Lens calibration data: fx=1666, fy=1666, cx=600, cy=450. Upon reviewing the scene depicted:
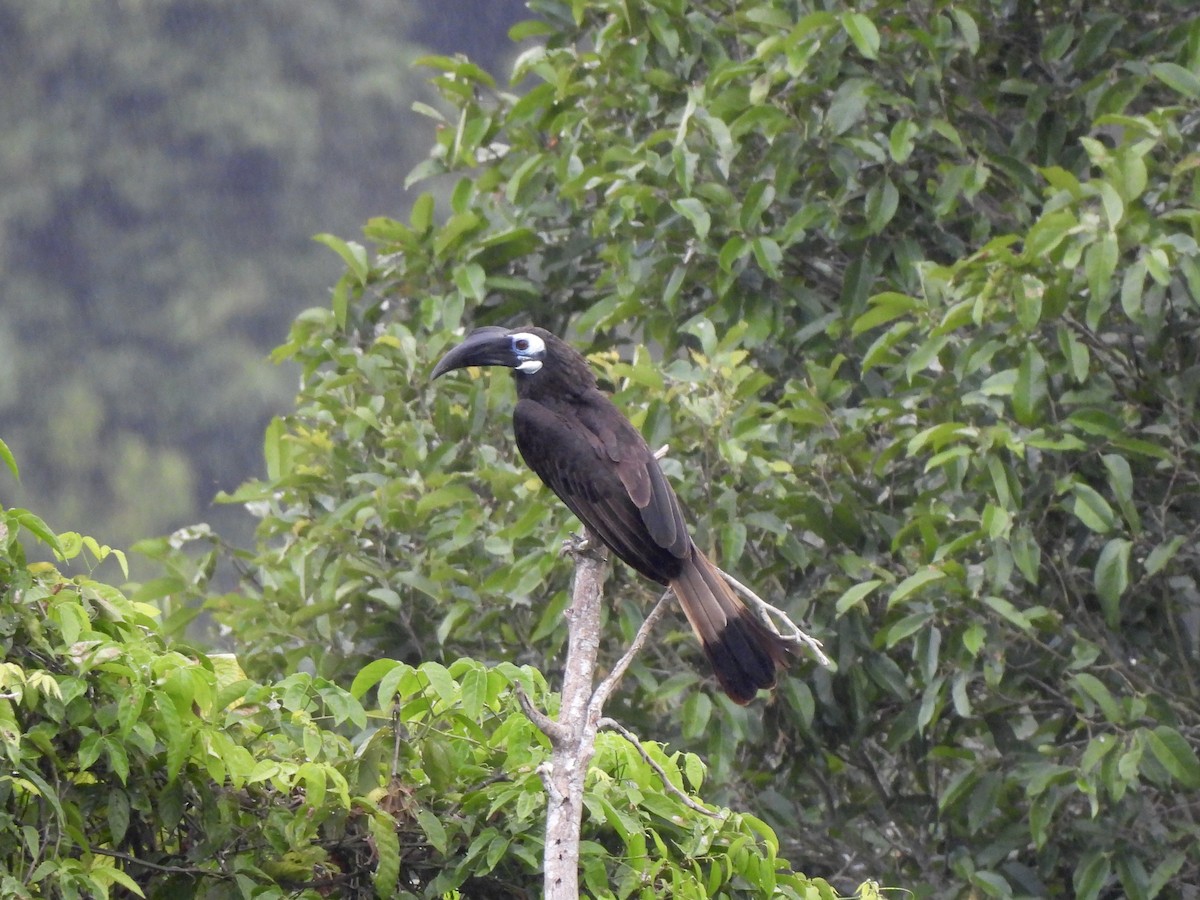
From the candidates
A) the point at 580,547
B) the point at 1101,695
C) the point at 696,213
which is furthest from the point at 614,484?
the point at 1101,695

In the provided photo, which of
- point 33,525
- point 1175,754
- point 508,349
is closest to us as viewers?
point 33,525

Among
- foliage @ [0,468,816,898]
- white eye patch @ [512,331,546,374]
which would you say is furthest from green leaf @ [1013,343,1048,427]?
foliage @ [0,468,816,898]

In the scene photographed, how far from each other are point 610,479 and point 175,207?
1325 cm

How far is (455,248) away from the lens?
510 cm

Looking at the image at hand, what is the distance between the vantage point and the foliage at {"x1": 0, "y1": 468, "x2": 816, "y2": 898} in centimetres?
238

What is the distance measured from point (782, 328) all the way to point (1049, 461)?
0.86 meters

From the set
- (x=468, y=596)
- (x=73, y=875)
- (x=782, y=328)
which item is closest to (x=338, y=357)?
(x=468, y=596)

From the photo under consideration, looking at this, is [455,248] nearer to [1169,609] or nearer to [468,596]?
[468,596]

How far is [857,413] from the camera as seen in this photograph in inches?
175

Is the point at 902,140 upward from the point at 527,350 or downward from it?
upward

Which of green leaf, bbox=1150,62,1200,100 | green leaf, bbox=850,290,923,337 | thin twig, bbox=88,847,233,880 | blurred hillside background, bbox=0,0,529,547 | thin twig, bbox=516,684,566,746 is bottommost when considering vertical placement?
thin twig, bbox=516,684,566,746

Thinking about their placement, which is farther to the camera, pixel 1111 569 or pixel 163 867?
pixel 1111 569

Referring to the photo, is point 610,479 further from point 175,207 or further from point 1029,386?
point 175,207

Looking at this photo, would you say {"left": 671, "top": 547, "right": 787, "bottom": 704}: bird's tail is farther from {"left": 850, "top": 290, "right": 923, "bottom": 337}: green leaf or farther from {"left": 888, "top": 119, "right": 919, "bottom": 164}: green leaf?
{"left": 888, "top": 119, "right": 919, "bottom": 164}: green leaf
